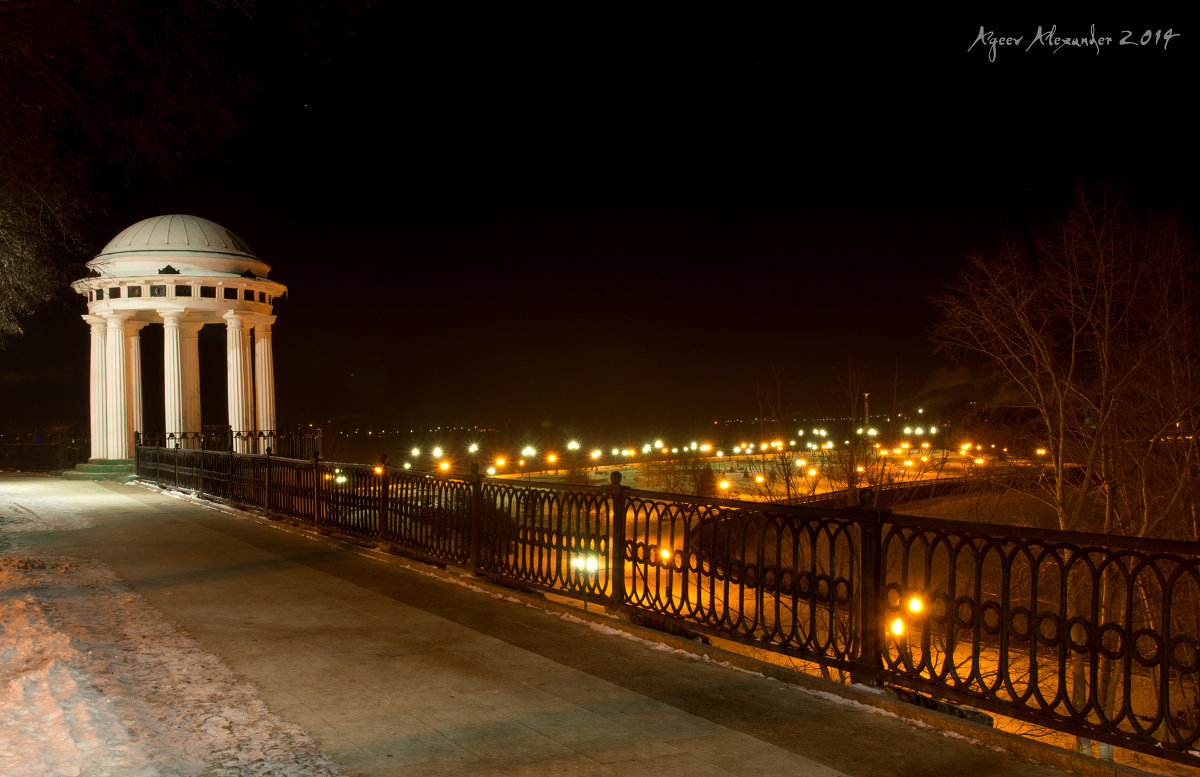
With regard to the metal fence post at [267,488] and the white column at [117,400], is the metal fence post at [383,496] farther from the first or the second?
the white column at [117,400]

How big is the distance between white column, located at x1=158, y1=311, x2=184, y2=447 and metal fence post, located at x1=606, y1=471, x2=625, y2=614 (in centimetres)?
2527

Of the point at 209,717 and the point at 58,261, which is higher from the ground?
the point at 58,261

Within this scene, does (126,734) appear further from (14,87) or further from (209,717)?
(14,87)

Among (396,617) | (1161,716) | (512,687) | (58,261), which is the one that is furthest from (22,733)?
(58,261)

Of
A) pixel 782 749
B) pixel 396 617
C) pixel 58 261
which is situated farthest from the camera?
pixel 58 261

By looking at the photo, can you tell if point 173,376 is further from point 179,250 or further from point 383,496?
point 383,496

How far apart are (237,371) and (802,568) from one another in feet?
83.3

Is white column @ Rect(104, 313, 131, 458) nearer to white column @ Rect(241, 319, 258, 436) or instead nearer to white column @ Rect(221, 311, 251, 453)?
white column @ Rect(221, 311, 251, 453)

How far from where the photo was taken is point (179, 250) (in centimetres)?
2855

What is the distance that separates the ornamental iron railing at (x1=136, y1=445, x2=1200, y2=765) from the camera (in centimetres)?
449

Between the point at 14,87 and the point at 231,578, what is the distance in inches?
227

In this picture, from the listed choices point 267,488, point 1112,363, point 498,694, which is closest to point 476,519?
point 498,694

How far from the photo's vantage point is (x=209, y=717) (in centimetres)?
509

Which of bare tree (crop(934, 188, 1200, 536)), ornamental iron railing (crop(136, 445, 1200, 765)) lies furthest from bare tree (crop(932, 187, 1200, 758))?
ornamental iron railing (crop(136, 445, 1200, 765))
